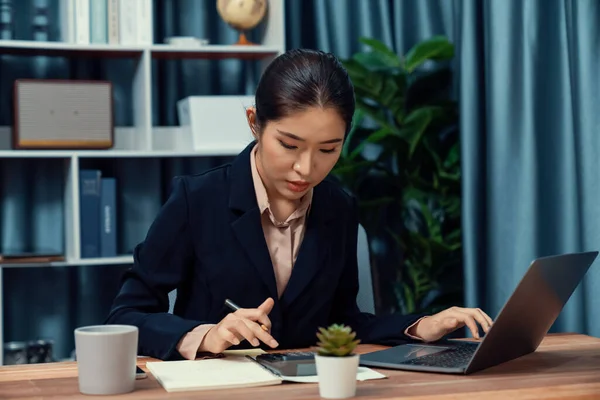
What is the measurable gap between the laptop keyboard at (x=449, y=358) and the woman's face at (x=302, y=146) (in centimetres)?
37

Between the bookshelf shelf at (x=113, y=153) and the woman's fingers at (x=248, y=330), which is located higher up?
the bookshelf shelf at (x=113, y=153)

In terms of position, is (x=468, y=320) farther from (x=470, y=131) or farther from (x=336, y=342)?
(x=470, y=131)

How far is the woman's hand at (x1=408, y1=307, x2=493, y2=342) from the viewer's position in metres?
1.47

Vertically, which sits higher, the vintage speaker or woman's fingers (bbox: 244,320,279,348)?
the vintage speaker

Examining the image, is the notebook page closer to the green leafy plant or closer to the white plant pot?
the white plant pot

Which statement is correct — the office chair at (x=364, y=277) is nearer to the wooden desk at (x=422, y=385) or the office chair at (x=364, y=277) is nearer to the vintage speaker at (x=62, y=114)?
the wooden desk at (x=422, y=385)

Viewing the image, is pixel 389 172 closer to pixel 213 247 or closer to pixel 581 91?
pixel 581 91

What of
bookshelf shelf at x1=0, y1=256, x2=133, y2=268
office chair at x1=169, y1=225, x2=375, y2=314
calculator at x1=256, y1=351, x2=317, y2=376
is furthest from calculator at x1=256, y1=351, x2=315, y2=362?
bookshelf shelf at x1=0, y1=256, x2=133, y2=268

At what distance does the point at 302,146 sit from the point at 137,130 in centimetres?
181

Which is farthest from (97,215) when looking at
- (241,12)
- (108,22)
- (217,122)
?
(241,12)

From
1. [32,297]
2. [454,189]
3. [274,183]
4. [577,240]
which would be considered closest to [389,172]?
[454,189]

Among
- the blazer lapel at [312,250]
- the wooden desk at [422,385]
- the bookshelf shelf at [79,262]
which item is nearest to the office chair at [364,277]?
the blazer lapel at [312,250]

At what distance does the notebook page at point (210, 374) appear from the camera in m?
1.18

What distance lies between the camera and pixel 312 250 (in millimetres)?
1687
